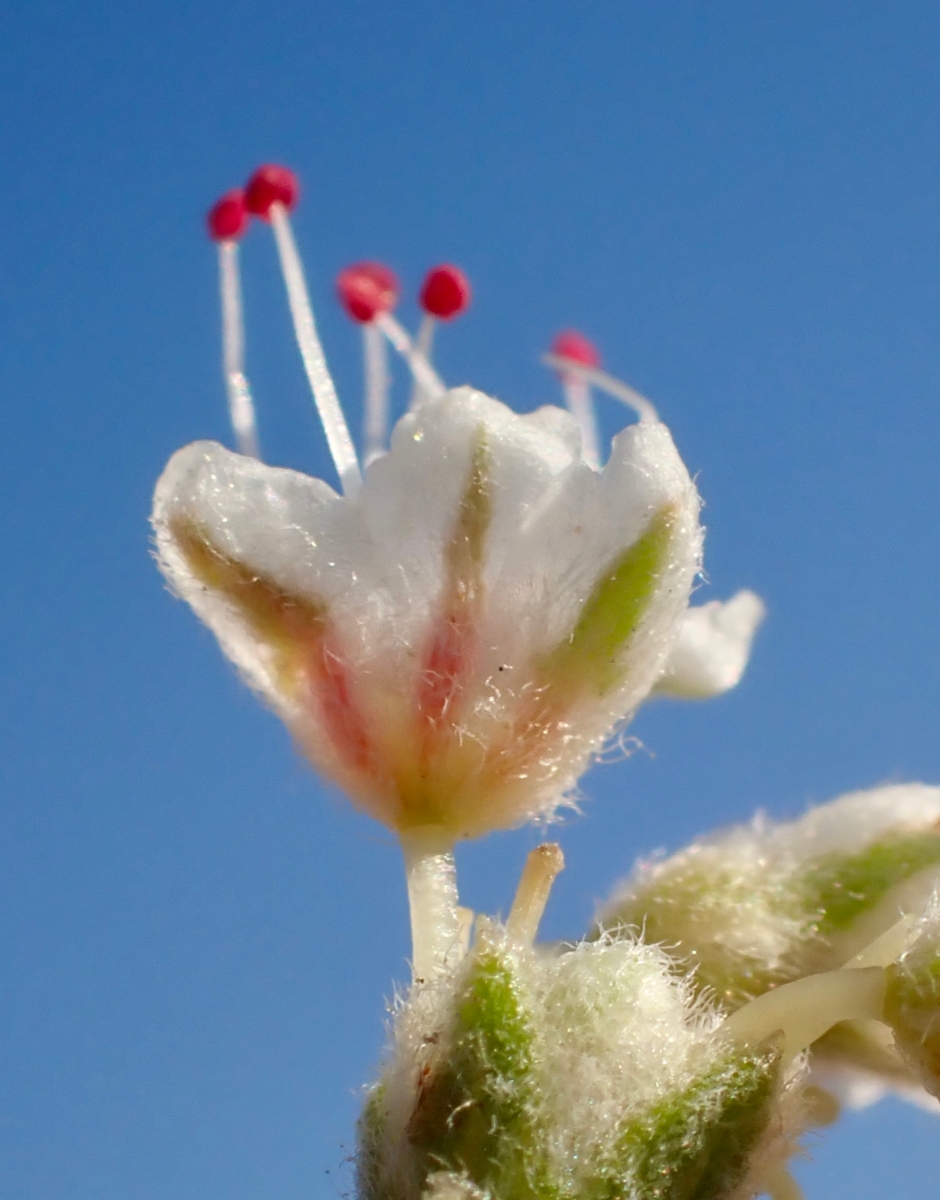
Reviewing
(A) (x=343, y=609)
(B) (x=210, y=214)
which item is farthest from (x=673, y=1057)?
(B) (x=210, y=214)

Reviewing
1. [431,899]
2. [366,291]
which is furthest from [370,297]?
[431,899]

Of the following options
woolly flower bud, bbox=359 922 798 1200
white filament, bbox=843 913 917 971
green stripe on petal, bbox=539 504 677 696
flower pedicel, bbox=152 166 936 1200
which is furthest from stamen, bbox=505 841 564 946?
white filament, bbox=843 913 917 971

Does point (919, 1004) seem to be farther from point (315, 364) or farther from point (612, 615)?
point (315, 364)

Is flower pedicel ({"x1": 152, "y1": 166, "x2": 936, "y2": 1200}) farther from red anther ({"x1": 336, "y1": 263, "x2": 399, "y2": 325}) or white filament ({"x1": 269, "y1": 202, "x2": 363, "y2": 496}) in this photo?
red anther ({"x1": 336, "y1": 263, "x2": 399, "y2": 325})

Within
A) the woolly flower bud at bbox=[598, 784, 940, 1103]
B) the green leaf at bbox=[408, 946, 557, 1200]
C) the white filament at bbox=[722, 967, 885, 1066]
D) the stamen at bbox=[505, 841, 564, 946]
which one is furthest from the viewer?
the woolly flower bud at bbox=[598, 784, 940, 1103]

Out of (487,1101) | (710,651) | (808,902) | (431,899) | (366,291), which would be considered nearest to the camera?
(487,1101)

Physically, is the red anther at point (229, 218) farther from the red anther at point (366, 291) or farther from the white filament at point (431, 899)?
the white filament at point (431, 899)
